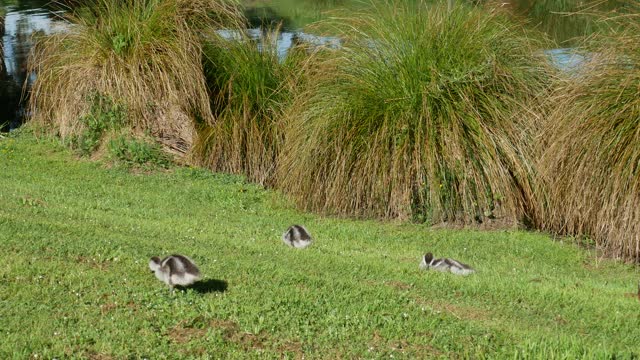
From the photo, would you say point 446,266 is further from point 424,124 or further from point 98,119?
point 98,119

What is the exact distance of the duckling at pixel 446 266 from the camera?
25.8 ft

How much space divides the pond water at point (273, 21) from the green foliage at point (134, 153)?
8.47ft

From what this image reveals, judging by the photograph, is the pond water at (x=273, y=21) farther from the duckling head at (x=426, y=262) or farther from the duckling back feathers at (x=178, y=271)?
the duckling back feathers at (x=178, y=271)

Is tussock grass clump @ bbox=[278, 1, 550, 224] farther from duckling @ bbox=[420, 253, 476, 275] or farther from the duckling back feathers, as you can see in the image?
the duckling back feathers

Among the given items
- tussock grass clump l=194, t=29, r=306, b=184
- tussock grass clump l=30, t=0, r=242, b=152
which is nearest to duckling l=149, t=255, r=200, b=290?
tussock grass clump l=194, t=29, r=306, b=184

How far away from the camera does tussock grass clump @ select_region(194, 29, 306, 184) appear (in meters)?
13.1

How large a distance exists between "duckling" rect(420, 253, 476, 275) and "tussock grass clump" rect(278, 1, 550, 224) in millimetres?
2576

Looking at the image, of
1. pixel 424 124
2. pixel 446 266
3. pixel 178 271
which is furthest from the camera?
pixel 424 124

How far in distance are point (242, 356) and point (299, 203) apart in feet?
19.7

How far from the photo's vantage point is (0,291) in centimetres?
596

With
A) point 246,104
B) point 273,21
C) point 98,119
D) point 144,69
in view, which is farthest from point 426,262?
point 273,21

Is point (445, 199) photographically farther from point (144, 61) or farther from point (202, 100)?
point (144, 61)

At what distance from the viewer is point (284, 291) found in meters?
6.41

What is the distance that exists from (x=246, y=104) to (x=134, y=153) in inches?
71.7
